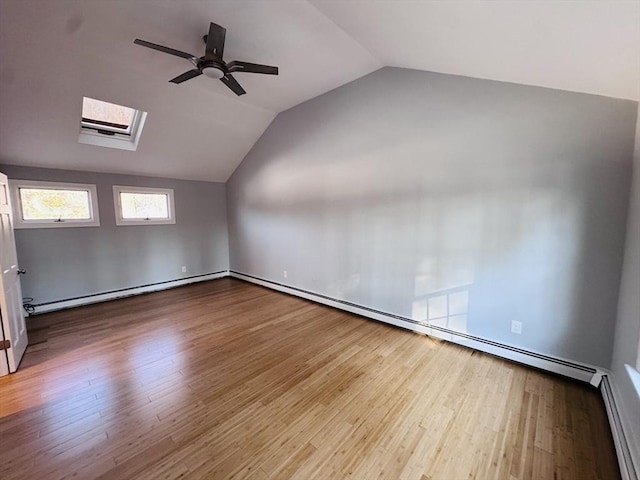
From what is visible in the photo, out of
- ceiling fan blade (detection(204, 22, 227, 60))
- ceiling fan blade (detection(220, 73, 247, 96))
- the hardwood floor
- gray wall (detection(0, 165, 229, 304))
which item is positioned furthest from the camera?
gray wall (detection(0, 165, 229, 304))

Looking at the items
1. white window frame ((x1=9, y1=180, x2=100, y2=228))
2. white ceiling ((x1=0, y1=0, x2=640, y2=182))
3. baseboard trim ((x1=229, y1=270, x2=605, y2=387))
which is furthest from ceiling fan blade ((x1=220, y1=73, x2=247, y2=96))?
white window frame ((x1=9, y1=180, x2=100, y2=228))

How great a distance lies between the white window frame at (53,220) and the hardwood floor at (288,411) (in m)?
1.62

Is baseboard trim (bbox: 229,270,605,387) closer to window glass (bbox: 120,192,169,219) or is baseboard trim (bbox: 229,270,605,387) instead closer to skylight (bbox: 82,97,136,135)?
window glass (bbox: 120,192,169,219)

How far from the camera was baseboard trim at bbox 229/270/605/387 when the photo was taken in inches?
82.0

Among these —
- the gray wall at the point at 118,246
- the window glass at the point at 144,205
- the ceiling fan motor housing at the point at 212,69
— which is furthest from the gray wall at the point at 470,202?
the window glass at the point at 144,205

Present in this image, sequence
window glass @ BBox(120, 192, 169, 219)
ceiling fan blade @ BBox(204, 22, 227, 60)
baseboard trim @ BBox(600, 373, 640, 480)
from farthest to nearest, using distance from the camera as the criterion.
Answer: window glass @ BBox(120, 192, 169, 219), ceiling fan blade @ BBox(204, 22, 227, 60), baseboard trim @ BBox(600, 373, 640, 480)

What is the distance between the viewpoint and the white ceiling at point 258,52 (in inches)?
54.2

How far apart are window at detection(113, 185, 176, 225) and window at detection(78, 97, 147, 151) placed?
867 mm

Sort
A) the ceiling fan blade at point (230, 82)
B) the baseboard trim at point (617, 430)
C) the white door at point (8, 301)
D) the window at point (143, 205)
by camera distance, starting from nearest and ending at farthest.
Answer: the baseboard trim at point (617, 430), the white door at point (8, 301), the ceiling fan blade at point (230, 82), the window at point (143, 205)

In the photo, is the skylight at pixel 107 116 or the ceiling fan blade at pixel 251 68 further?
the skylight at pixel 107 116

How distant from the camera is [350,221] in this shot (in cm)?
349

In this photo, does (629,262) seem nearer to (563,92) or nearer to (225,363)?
(563,92)

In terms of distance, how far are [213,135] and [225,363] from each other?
348cm

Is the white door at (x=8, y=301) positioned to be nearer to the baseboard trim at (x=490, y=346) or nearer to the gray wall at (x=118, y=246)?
the gray wall at (x=118, y=246)
